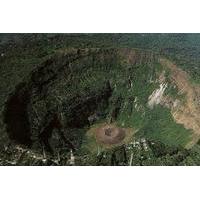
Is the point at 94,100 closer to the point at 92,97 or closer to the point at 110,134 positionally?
the point at 92,97

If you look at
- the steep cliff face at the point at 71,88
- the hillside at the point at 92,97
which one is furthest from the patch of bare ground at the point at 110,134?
the steep cliff face at the point at 71,88

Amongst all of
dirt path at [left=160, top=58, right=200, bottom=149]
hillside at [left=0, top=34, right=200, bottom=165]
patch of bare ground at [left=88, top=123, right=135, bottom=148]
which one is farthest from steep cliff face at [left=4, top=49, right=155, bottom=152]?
dirt path at [left=160, top=58, right=200, bottom=149]

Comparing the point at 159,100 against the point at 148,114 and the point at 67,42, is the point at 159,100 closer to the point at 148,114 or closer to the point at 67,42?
the point at 148,114

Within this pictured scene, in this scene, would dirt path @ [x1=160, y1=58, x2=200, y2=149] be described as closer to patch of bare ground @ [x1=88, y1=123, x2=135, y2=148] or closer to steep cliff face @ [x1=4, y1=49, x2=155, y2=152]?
steep cliff face @ [x1=4, y1=49, x2=155, y2=152]

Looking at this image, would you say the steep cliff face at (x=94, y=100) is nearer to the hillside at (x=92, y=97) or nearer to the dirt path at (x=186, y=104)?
the hillside at (x=92, y=97)

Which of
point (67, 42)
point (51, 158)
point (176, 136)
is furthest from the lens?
point (67, 42)

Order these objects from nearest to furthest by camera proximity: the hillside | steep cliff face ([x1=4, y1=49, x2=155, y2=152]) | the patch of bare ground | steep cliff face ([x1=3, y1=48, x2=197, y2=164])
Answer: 1. the hillside
2. steep cliff face ([x1=3, y1=48, x2=197, y2=164])
3. steep cliff face ([x1=4, y1=49, x2=155, y2=152])
4. the patch of bare ground

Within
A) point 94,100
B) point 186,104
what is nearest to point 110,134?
point 94,100

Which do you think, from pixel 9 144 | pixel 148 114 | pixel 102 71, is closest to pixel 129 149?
pixel 9 144

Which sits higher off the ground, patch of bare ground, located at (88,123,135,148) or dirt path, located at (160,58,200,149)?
dirt path, located at (160,58,200,149)
